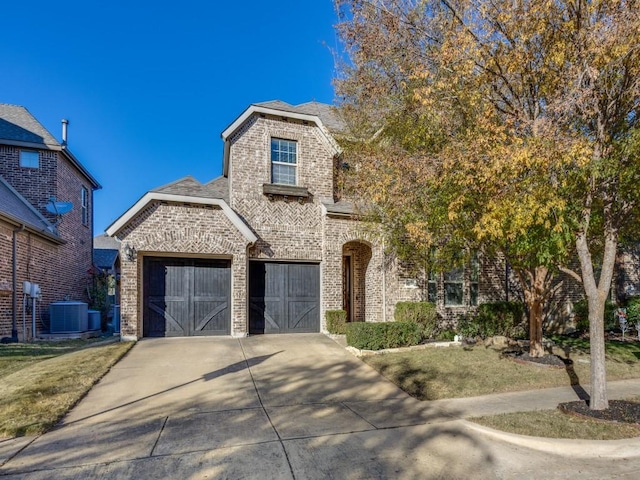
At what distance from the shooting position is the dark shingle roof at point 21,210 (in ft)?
39.0

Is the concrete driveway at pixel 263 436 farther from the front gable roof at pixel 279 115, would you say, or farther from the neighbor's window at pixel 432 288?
the front gable roof at pixel 279 115

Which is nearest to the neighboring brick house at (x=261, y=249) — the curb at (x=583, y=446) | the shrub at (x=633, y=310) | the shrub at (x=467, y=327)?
the shrub at (x=467, y=327)

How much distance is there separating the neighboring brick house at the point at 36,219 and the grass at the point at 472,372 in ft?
35.1

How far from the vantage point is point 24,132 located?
1457cm

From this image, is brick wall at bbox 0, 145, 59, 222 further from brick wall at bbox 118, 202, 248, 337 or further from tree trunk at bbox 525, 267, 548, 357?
tree trunk at bbox 525, 267, 548, 357

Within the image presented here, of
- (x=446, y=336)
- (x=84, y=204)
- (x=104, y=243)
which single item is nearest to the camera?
(x=446, y=336)

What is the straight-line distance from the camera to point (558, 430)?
507cm

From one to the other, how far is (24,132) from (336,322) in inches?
534

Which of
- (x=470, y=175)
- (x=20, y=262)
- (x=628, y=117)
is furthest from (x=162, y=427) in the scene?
(x=20, y=262)

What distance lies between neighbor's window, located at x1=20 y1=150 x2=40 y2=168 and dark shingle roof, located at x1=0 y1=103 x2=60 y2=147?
45 centimetres

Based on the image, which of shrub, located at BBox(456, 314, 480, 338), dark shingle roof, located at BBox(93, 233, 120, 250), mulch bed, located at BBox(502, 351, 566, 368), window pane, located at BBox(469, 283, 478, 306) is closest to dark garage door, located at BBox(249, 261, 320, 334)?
shrub, located at BBox(456, 314, 480, 338)

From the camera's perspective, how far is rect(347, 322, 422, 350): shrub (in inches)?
377

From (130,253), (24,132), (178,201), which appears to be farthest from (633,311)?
(24,132)

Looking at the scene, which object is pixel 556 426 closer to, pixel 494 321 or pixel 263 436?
pixel 263 436
